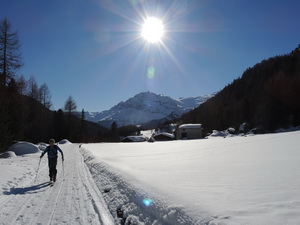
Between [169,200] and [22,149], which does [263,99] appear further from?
[169,200]

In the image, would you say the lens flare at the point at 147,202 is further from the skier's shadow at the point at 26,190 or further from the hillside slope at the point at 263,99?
the hillside slope at the point at 263,99

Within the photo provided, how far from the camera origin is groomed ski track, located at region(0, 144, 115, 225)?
5.74 m

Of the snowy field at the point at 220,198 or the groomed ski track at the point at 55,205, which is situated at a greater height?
the snowy field at the point at 220,198

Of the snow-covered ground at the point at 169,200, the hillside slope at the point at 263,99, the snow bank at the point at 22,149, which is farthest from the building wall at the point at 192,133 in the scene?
the snow-covered ground at the point at 169,200

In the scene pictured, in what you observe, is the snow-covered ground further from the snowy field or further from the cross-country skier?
the cross-country skier

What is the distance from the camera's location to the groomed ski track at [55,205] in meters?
5.74

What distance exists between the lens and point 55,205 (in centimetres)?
691

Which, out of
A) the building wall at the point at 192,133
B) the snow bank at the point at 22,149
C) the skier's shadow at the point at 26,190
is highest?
the building wall at the point at 192,133

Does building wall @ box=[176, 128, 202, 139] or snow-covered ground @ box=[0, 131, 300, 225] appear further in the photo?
building wall @ box=[176, 128, 202, 139]

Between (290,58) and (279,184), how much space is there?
3882 inches

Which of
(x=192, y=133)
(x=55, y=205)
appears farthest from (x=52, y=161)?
(x=192, y=133)

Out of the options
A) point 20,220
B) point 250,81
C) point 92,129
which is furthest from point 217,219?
point 92,129

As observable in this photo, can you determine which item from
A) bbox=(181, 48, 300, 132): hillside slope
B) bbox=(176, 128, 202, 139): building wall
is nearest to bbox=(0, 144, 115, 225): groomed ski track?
bbox=(181, 48, 300, 132): hillside slope

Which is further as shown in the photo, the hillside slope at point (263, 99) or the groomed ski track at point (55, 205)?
the hillside slope at point (263, 99)
